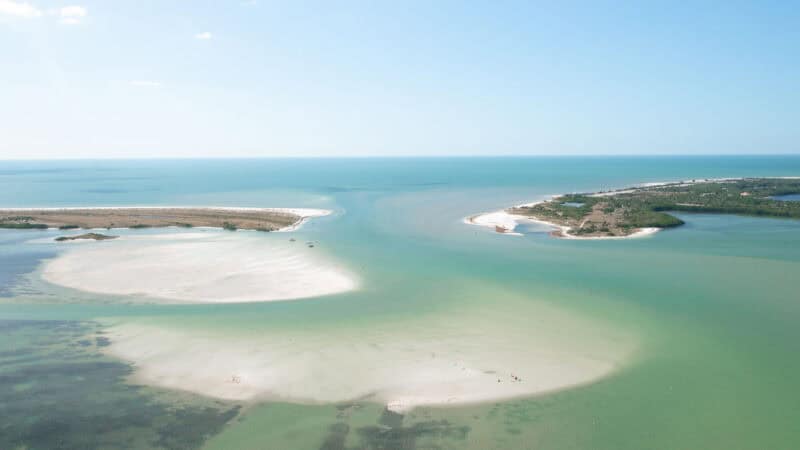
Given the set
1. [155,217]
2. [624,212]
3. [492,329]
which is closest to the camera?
[492,329]

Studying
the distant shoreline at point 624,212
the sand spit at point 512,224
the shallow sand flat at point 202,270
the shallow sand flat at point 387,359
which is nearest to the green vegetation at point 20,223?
the shallow sand flat at point 202,270

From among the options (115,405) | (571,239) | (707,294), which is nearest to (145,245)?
(115,405)

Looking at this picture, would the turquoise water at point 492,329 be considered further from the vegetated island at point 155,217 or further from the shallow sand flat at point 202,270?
the vegetated island at point 155,217

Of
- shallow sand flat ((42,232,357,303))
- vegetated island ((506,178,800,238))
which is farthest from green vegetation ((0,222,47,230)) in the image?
vegetated island ((506,178,800,238))

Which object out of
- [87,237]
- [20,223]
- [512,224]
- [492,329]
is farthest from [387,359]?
[20,223]

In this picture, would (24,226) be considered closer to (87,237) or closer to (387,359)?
(87,237)

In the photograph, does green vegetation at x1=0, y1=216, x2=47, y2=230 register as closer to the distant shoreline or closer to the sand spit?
the sand spit
